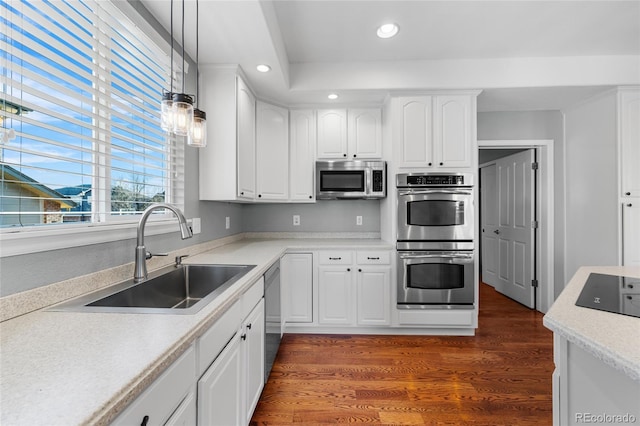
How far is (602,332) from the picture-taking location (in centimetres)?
80

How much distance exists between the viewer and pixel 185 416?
0.90 meters

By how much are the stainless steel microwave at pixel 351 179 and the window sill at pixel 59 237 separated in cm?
172

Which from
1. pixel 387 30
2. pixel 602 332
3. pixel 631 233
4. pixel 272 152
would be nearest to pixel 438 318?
pixel 631 233

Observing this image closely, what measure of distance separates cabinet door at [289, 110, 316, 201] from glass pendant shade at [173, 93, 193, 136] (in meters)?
1.87

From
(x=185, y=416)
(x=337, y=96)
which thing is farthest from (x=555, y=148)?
(x=185, y=416)

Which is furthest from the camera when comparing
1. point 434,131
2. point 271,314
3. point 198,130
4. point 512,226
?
point 512,226

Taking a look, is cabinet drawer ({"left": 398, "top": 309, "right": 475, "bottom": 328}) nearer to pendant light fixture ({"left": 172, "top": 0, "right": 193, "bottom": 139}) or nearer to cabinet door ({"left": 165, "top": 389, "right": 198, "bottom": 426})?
cabinet door ({"left": 165, "top": 389, "right": 198, "bottom": 426})

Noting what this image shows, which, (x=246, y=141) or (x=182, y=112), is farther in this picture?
(x=246, y=141)

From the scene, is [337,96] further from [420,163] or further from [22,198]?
[22,198]

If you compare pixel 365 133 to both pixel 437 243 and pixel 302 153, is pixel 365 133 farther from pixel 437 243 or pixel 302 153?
pixel 437 243

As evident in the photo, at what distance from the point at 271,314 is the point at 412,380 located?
108 cm

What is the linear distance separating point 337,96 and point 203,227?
1.73 meters

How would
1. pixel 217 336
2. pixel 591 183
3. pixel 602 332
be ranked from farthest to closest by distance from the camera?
pixel 591 183, pixel 217 336, pixel 602 332

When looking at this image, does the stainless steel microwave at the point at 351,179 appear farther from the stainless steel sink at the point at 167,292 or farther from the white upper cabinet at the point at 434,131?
the stainless steel sink at the point at 167,292
